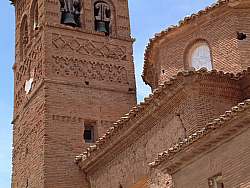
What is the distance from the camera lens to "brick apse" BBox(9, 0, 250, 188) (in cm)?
959

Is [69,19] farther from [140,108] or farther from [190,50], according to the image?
[140,108]

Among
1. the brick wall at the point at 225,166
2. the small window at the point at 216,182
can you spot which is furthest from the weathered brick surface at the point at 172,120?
the small window at the point at 216,182

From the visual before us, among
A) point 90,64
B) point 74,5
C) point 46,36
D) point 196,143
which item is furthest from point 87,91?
point 196,143

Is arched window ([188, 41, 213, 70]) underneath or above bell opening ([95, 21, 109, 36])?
underneath

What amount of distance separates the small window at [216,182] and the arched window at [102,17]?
28.1ft

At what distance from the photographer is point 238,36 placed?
40.7 ft

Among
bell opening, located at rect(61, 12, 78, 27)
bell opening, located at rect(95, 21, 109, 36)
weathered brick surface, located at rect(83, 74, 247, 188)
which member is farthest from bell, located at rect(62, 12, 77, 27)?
weathered brick surface, located at rect(83, 74, 247, 188)

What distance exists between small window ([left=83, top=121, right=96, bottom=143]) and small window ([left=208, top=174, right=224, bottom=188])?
6.48 m

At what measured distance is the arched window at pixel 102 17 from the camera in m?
17.2

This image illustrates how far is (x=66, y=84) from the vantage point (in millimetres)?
15625

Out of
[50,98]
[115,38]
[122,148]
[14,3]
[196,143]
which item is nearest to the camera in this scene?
[196,143]

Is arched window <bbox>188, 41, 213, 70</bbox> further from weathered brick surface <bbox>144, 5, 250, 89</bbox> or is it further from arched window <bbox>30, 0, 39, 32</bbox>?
arched window <bbox>30, 0, 39, 32</bbox>

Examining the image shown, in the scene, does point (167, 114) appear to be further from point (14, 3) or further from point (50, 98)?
point (14, 3)

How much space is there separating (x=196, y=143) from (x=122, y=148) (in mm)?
3912
